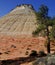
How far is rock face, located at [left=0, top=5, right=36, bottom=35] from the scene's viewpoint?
87056mm

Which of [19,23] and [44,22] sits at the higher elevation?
[19,23]

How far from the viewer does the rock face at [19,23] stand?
286ft

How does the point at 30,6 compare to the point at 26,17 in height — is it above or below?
above

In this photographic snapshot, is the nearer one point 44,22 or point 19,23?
point 44,22

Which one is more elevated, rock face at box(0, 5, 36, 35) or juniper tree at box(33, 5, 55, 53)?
rock face at box(0, 5, 36, 35)

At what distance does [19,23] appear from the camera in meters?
97.4

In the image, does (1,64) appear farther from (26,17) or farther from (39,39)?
(26,17)

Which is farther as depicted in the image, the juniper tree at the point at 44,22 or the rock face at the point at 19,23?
the rock face at the point at 19,23

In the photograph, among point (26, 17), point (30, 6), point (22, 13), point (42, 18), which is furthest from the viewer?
point (30, 6)

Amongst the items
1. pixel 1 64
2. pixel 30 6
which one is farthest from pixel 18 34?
pixel 1 64

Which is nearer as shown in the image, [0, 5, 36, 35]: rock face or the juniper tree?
the juniper tree

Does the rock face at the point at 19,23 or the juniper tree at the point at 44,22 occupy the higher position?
the rock face at the point at 19,23

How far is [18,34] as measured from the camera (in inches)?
3273

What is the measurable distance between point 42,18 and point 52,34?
3839 mm
